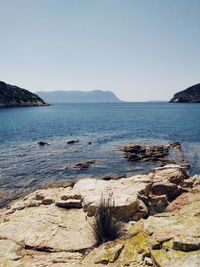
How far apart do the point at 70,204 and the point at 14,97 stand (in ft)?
492

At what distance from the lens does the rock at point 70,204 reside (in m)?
10.9

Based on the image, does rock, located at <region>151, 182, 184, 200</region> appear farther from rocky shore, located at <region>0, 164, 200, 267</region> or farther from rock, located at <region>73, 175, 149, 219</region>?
rock, located at <region>73, 175, 149, 219</region>

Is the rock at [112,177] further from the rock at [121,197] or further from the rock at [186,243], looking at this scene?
the rock at [186,243]

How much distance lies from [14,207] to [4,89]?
5615 inches

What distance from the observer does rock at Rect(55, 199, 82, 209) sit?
10911mm

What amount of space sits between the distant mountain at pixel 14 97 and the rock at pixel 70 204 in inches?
5474

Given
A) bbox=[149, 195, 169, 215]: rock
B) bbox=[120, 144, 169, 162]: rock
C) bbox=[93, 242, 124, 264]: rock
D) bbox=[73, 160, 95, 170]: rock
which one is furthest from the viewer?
bbox=[120, 144, 169, 162]: rock

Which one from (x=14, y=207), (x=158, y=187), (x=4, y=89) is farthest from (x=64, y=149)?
(x=4, y=89)

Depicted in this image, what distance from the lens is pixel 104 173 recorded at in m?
22.5

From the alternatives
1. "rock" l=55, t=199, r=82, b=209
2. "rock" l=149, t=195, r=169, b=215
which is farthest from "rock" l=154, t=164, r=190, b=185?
"rock" l=55, t=199, r=82, b=209

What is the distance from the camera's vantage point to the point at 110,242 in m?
7.10

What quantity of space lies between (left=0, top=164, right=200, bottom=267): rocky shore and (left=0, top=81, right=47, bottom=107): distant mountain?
459 ft

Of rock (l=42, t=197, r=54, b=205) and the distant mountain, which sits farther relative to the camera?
the distant mountain

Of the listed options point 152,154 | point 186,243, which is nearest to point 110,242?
point 186,243
